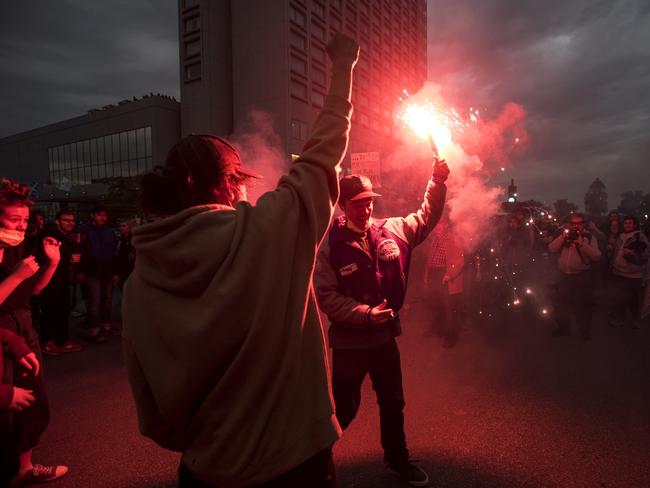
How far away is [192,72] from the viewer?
122 feet

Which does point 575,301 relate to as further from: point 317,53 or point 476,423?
point 317,53

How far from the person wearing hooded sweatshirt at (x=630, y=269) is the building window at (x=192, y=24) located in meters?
39.0

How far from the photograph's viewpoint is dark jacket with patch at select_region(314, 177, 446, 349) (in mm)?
2789

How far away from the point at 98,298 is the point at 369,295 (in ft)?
20.5

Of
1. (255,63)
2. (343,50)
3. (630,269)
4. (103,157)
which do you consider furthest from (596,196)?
(343,50)

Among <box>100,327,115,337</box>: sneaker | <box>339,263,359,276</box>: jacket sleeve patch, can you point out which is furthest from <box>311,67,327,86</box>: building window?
<box>339,263,359,276</box>: jacket sleeve patch

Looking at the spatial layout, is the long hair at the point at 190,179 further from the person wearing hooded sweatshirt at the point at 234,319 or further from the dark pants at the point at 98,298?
the dark pants at the point at 98,298

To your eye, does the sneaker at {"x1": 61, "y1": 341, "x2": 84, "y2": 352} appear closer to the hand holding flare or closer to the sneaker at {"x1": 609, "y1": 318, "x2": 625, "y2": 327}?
the hand holding flare

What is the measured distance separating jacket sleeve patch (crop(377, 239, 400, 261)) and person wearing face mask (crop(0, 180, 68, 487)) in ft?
7.64

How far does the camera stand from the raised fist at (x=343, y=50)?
1.33 meters

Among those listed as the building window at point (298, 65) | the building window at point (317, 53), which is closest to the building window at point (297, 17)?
the building window at point (317, 53)

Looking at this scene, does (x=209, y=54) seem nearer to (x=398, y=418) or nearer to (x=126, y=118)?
(x=126, y=118)

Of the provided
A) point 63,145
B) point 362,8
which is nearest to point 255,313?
point 362,8

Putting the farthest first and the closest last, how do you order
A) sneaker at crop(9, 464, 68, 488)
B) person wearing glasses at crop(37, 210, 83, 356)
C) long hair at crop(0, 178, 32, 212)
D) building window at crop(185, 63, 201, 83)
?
building window at crop(185, 63, 201, 83) < person wearing glasses at crop(37, 210, 83, 356) < sneaker at crop(9, 464, 68, 488) < long hair at crop(0, 178, 32, 212)
